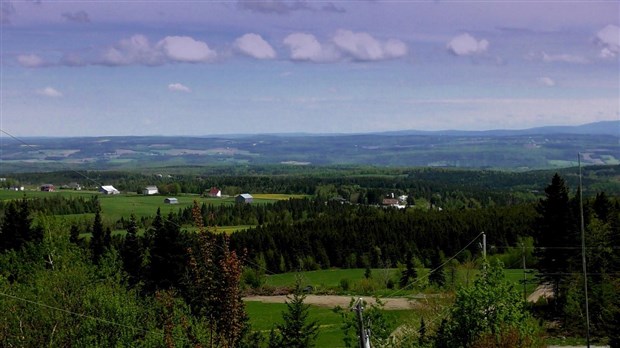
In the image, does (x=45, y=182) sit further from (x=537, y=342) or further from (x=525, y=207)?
(x=537, y=342)

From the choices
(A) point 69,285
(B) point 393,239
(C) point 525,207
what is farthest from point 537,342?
(C) point 525,207

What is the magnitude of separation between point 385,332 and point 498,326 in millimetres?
4585

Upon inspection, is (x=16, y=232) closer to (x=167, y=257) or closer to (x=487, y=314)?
(x=167, y=257)

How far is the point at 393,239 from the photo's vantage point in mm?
88625

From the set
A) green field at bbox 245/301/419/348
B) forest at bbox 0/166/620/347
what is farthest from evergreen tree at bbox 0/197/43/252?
green field at bbox 245/301/419/348

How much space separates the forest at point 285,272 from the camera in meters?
21.9

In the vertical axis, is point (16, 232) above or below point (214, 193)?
above

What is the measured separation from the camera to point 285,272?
85.7 m

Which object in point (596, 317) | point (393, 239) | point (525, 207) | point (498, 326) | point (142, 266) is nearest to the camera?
point (498, 326)

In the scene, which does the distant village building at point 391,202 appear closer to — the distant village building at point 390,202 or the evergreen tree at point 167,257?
the distant village building at point 390,202

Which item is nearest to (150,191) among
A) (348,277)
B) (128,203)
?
(128,203)

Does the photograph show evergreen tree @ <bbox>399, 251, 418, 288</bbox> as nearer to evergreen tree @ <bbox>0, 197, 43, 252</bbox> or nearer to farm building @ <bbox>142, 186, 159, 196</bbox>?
evergreen tree @ <bbox>0, 197, 43, 252</bbox>

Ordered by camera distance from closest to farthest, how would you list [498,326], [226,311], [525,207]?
[226,311] < [498,326] < [525,207]

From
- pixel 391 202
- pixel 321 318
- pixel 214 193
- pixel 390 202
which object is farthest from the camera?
pixel 214 193
